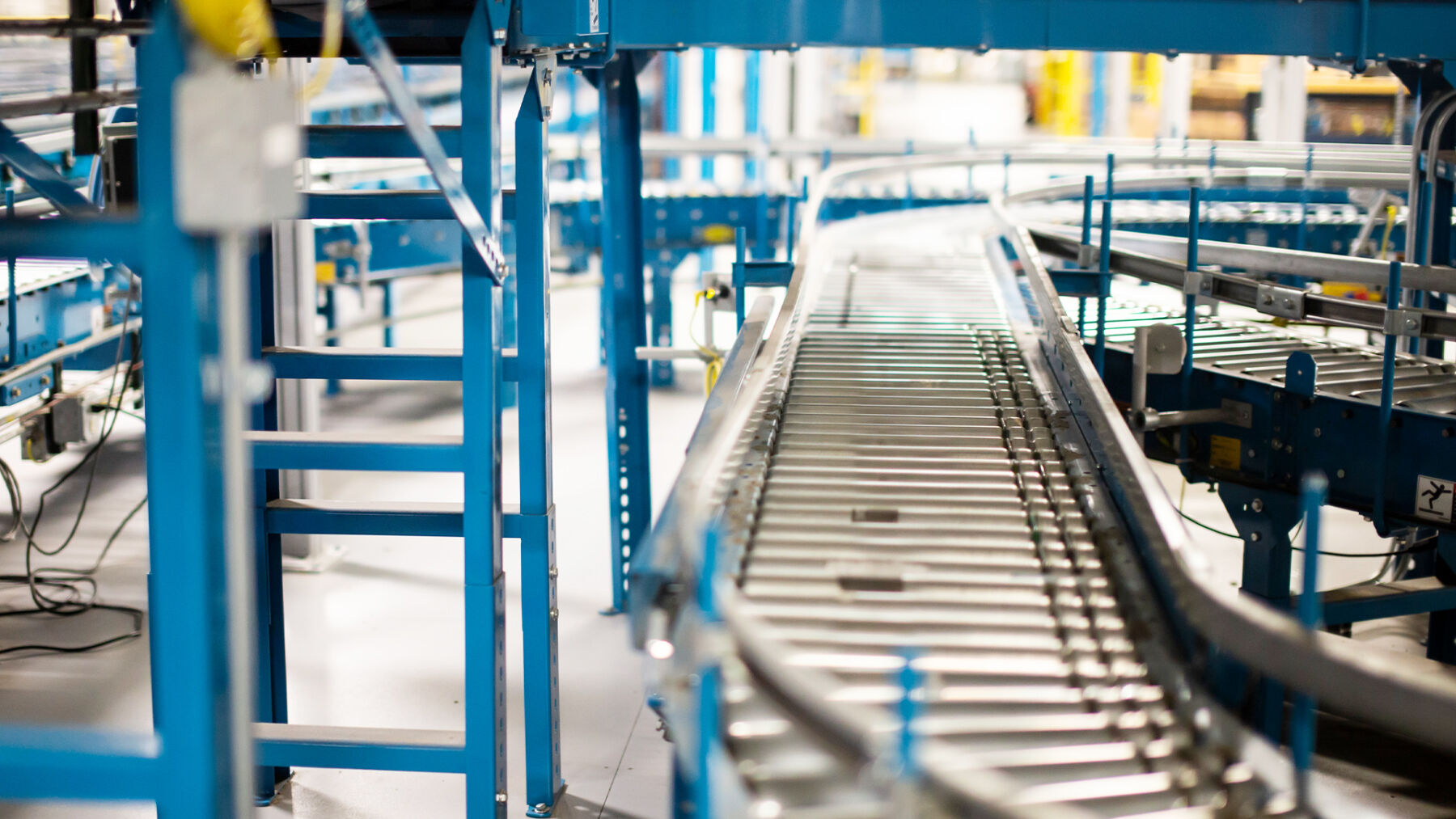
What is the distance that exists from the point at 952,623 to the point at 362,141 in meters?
2.48

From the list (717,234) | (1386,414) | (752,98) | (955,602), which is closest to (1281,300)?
(1386,414)

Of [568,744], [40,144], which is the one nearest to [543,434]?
[568,744]

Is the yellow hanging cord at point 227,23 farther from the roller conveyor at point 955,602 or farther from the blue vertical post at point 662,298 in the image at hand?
the blue vertical post at point 662,298

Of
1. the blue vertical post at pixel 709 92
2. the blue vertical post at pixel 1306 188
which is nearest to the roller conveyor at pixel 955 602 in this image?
the blue vertical post at pixel 1306 188

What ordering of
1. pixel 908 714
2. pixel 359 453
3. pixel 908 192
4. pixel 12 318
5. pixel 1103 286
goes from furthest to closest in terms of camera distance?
Answer: 1. pixel 908 192
2. pixel 1103 286
3. pixel 12 318
4. pixel 359 453
5. pixel 908 714

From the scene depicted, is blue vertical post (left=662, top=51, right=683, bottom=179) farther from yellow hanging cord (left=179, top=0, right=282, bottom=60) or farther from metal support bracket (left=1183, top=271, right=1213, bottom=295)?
yellow hanging cord (left=179, top=0, right=282, bottom=60)

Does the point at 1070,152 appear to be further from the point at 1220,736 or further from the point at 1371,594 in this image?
the point at 1220,736

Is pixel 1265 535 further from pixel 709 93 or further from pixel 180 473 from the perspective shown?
pixel 709 93

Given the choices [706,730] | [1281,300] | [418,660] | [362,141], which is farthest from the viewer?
[418,660]

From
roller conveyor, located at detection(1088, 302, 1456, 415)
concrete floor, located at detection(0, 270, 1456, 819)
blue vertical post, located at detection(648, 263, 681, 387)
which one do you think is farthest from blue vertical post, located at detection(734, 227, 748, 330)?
blue vertical post, located at detection(648, 263, 681, 387)

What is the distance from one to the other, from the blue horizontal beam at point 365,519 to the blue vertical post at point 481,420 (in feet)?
0.78

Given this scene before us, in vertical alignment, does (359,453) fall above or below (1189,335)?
below

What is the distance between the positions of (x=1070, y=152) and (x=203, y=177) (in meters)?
10.2

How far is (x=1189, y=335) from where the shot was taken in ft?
17.4
